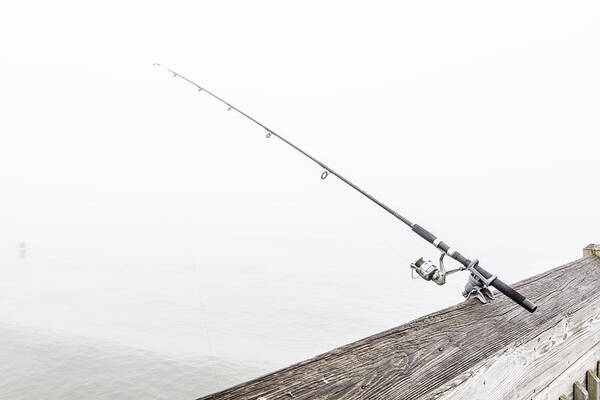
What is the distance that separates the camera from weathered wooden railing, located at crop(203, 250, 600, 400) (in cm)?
112

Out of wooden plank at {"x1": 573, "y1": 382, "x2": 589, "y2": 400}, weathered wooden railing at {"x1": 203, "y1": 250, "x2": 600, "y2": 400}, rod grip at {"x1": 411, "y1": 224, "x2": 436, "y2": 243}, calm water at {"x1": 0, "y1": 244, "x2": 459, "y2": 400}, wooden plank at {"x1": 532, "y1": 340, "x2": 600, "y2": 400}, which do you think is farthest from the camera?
calm water at {"x1": 0, "y1": 244, "x2": 459, "y2": 400}

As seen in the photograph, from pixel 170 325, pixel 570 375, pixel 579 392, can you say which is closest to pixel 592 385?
pixel 579 392

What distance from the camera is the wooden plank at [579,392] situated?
6.24 feet

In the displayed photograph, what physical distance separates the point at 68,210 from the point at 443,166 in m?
96.2

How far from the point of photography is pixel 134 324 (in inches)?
500

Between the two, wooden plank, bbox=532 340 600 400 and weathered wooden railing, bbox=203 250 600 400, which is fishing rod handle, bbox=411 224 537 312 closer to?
weathered wooden railing, bbox=203 250 600 400

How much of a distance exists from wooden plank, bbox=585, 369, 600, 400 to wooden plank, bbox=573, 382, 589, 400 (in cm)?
16

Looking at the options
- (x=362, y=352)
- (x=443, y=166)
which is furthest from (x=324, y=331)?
(x=443, y=166)

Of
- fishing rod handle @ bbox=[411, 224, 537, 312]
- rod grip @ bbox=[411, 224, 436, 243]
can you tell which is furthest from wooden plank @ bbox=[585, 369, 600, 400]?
rod grip @ bbox=[411, 224, 436, 243]

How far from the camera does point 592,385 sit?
2045mm

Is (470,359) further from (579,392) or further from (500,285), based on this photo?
(579,392)

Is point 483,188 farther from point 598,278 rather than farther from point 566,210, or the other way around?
point 598,278

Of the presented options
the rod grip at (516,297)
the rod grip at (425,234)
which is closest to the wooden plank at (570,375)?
the rod grip at (516,297)

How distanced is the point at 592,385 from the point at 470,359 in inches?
49.3
